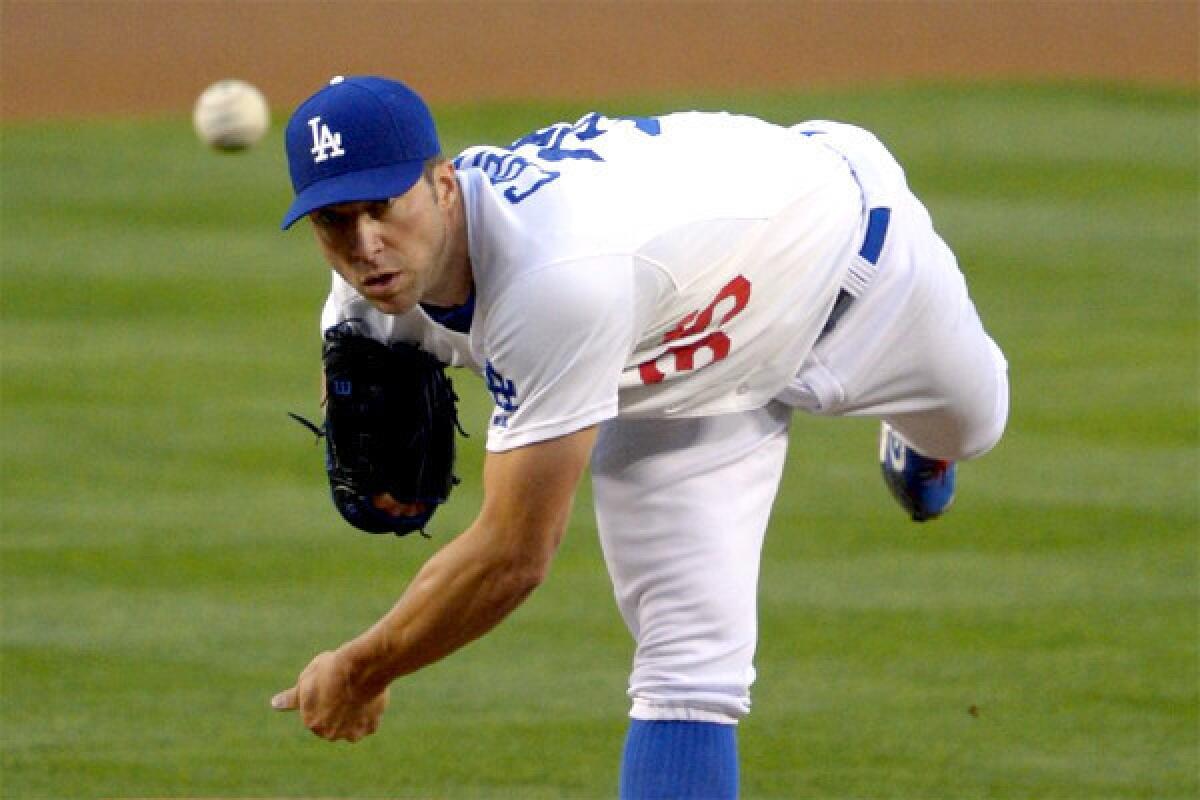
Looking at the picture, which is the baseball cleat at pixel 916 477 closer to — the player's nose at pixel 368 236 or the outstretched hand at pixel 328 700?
the outstretched hand at pixel 328 700

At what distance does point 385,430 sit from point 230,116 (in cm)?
851

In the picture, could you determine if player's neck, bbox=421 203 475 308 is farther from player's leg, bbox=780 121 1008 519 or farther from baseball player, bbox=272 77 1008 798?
player's leg, bbox=780 121 1008 519

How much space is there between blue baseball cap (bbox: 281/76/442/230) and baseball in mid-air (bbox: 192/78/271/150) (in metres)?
8.94

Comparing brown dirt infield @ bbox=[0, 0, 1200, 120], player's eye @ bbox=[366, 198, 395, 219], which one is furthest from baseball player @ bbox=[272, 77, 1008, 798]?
brown dirt infield @ bbox=[0, 0, 1200, 120]

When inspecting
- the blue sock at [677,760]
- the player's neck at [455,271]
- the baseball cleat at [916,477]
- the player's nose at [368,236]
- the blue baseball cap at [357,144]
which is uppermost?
the blue baseball cap at [357,144]

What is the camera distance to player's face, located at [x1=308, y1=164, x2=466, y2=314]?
11.6 ft

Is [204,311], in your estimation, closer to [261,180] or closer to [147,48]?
[261,180]

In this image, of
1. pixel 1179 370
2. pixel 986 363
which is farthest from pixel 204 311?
pixel 986 363

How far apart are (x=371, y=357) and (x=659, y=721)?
32.7 inches

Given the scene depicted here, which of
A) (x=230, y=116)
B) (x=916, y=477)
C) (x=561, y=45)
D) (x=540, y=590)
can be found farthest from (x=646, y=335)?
Answer: (x=561, y=45)

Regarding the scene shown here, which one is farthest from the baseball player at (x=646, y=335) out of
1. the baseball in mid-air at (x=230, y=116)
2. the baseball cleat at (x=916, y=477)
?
the baseball in mid-air at (x=230, y=116)

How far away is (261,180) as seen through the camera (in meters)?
13.3

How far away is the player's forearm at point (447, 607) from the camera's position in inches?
144

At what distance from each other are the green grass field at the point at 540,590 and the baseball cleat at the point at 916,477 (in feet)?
1.81
